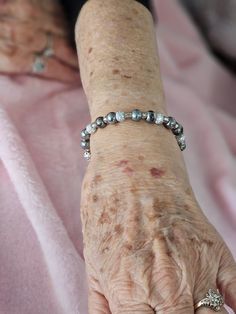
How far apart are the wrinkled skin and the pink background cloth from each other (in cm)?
11

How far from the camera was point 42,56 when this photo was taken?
39.1 inches

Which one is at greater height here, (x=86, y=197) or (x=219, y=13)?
(x=219, y=13)

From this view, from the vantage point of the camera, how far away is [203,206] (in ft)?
3.13

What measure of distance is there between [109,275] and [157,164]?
0.16 meters

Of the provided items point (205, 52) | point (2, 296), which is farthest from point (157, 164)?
point (205, 52)

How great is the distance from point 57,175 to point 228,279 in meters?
0.36

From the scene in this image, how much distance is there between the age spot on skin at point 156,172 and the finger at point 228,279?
4.9 inches

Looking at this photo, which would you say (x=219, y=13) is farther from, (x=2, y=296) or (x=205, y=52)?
(x=2, y=296)

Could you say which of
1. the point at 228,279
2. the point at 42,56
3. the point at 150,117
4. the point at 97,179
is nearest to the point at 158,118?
the point at 150,117

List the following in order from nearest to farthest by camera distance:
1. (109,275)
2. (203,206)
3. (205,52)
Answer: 1. (109,275)
2. (203,206)
3. (205,52)

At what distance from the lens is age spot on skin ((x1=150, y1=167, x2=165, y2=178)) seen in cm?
68

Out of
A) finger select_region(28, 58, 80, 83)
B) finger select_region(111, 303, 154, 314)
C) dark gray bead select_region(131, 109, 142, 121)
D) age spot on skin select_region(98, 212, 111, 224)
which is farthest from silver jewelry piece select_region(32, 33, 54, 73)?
finger select_region(111, 303, 154, 314)

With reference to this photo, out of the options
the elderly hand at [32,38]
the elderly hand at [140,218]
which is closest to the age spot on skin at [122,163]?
the elderly hand at [140,218]

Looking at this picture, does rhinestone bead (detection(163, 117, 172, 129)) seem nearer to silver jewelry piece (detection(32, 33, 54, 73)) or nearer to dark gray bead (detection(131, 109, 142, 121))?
dark gray bead (detection(131, 109, 142, 121))
